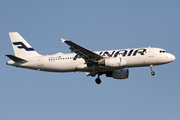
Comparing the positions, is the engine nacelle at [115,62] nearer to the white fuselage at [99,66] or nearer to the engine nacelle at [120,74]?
the white fuselage at [99,66]

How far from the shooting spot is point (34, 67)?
4566 cm

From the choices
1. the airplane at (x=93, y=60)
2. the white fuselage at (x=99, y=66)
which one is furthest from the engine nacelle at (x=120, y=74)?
the white fuselage at (x=99, y=66)

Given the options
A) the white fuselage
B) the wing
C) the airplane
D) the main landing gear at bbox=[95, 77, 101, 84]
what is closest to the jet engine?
the airplane

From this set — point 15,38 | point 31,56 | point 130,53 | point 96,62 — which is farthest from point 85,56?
point 15,38

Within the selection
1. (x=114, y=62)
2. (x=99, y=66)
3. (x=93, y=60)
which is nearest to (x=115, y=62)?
(x=114, y=62)

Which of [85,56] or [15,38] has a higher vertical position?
[15,38]

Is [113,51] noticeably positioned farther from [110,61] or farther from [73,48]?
[73,48]

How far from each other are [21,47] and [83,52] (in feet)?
38.9

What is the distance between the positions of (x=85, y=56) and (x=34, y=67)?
331 inches

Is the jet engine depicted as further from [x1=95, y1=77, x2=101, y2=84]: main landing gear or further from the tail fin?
the tail fin

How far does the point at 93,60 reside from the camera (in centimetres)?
4331

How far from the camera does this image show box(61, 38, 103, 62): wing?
40409 millimetres

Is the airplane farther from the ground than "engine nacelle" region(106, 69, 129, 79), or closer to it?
farther from the ground

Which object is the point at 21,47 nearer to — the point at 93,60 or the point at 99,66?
the point at 93,60
